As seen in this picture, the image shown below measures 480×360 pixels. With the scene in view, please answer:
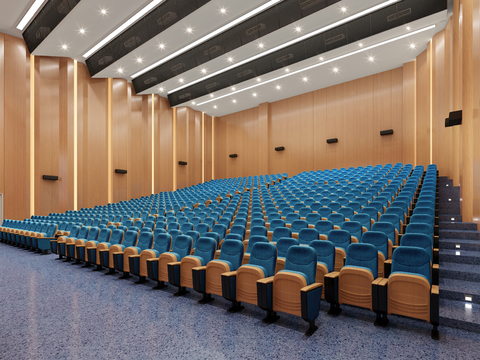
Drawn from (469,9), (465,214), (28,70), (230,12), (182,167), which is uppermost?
(230,12)

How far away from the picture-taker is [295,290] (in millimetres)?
2289

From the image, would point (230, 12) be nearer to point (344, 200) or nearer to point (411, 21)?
point (411, 21)

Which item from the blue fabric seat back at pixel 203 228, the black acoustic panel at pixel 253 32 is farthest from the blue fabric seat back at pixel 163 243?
the black acoustic panel at pixel 253 32

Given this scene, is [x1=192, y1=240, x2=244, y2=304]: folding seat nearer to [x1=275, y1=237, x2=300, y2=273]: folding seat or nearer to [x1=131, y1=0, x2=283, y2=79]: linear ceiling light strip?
[x1=275, y1=237, x2=300, y2=273]: folding seat

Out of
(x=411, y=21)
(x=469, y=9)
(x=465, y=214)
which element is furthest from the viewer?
(x=411, y=21)

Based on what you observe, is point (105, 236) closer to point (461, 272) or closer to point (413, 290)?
point (413, 290)

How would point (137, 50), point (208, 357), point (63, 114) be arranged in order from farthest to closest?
point (63, 114), point (137, 50), point (208, 357)

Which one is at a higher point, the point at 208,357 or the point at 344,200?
the point at 344,200

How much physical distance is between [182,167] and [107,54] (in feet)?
18.2

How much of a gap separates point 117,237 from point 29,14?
679 centimetres

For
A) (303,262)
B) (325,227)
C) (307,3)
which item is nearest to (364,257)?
(303,262)

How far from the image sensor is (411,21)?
7254mm

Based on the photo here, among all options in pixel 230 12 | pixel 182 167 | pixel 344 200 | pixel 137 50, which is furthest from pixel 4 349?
pixel 182 167

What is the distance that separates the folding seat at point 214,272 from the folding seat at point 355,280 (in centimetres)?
87
